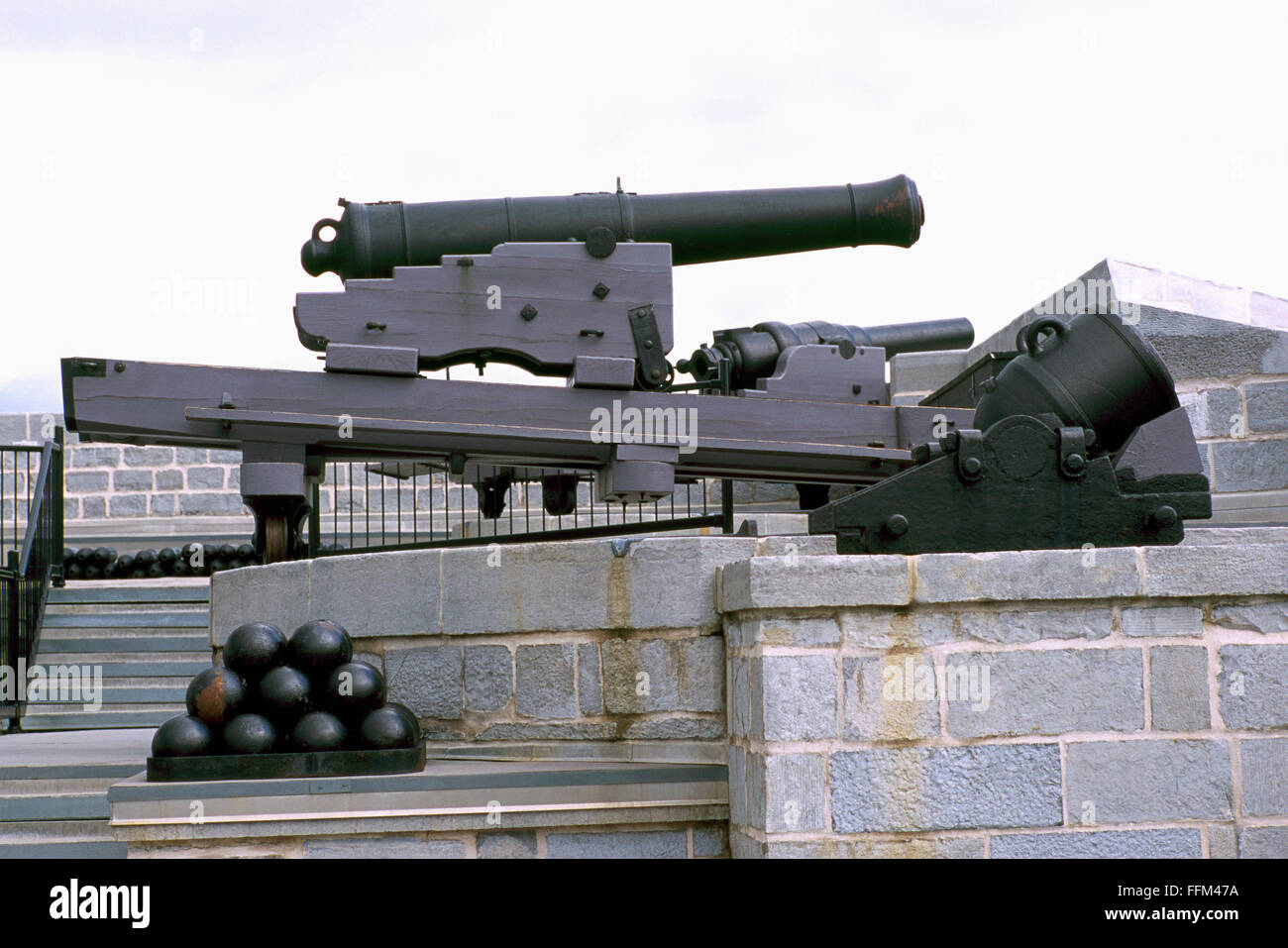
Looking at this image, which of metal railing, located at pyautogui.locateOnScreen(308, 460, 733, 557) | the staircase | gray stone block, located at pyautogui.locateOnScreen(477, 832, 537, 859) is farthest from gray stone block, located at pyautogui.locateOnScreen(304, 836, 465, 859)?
the staircase

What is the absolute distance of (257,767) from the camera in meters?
3.94

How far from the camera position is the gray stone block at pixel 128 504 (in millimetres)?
13742

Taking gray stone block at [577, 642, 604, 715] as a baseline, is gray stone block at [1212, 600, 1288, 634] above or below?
above

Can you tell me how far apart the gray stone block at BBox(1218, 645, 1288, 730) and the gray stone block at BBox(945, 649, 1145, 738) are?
0.74 feet

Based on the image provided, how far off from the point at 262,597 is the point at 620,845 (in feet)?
5.64

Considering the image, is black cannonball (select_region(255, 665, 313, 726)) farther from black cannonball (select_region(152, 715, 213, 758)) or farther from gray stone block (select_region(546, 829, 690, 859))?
gray stone block (select_region(546, 829, 690, 859))

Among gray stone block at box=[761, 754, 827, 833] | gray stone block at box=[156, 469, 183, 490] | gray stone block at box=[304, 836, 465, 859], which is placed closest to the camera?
gray stone block at box=[761, 754, 827, 833]

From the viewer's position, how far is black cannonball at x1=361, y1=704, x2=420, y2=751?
4051 mm

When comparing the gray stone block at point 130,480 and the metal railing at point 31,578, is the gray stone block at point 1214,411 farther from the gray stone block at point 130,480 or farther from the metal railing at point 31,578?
the gray stone block at point 130,480

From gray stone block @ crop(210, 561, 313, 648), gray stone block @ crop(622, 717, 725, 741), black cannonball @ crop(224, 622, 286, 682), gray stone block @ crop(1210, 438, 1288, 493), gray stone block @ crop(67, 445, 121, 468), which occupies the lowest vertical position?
gray stone block @ crop(622, 717, 725, 741)

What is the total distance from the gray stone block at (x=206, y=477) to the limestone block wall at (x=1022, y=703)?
10906mm

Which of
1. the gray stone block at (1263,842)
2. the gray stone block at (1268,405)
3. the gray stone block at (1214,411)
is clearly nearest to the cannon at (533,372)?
the gray stone block at (1214,411)

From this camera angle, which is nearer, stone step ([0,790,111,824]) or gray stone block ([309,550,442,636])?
gray stone block ([309,550,442,636])
